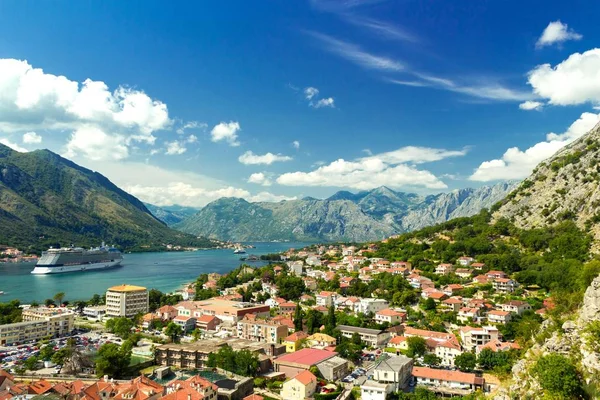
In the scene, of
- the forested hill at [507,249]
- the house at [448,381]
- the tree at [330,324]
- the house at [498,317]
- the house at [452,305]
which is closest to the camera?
the house at [448,381]

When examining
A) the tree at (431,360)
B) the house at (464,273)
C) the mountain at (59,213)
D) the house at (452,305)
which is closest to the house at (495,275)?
the house at (464,273)

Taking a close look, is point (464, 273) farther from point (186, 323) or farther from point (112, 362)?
point (112, 362)

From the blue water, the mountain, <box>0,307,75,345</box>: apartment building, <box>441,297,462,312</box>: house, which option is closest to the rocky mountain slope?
<box>441,297,462,312</box>: house

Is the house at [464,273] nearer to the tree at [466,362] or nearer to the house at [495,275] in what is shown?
the house at [495,275]

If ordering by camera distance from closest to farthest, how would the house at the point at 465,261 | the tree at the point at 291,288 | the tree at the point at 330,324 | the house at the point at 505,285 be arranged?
the tree at the point at 330,324 < the house at the point at 505,285 < the tree at the point at 291,288 < the house at the point at 465,261

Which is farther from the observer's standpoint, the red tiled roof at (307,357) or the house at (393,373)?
the red tiled roof at (307,357)
